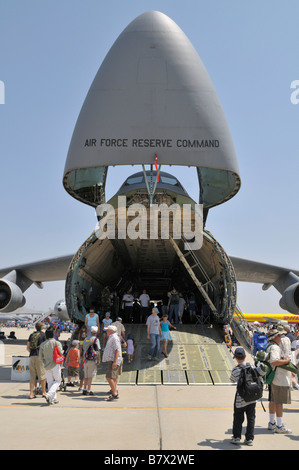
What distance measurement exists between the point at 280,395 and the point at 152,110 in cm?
607

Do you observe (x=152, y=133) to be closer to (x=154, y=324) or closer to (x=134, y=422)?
(x=154, y=324)

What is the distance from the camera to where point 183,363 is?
10.6 m

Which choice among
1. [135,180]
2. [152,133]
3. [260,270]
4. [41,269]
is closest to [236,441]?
[152,133]

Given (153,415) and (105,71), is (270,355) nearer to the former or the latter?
(153,415)

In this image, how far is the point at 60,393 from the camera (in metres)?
8.75

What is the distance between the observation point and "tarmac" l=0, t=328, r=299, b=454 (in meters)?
4.84

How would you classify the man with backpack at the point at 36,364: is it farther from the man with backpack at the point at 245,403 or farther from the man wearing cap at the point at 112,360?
the man with backpack at the point at 245,403

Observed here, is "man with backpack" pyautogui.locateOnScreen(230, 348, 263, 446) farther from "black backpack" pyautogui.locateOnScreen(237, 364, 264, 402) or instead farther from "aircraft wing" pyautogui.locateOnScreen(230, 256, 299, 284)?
"aircraft wing" pyautogui.locateOnScreen(230, 256, 299, 284)

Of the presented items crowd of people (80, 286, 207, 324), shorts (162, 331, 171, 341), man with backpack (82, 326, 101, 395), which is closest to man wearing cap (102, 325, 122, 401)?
man with backpack (82, 326, 101, 395)
